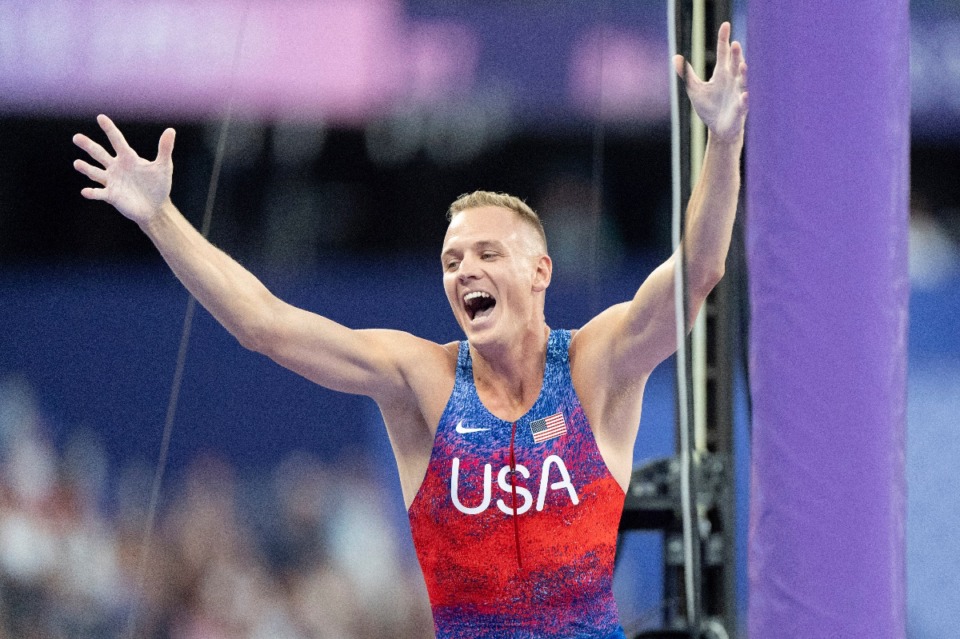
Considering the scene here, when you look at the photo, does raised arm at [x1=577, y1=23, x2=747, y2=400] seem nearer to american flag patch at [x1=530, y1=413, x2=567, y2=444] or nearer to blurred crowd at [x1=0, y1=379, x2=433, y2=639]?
american flag patch at [x1=530, y1=413, x2=567, y2=444]

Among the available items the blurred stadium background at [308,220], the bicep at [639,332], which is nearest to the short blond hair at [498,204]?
the bicep at [639,332]

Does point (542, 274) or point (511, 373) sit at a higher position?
point (542, 274)

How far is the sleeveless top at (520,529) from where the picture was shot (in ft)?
7.55

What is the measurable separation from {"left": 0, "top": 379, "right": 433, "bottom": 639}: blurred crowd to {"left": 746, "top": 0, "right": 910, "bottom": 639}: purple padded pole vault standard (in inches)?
151

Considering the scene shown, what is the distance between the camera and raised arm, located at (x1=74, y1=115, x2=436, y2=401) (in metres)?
2.25

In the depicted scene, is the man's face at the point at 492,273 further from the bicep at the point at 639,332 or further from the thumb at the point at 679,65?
the thumb at the point at 679,65

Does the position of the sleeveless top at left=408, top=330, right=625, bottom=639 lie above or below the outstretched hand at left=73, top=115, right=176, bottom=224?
below

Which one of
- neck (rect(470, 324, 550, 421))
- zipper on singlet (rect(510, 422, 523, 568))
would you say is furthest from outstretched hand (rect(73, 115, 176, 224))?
zipper on singlet (rect(510, 422, 523, 568))

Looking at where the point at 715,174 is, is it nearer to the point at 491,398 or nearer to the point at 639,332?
the point at 639,332

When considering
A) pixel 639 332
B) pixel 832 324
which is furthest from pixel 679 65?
pixel 639 332

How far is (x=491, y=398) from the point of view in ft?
8.05

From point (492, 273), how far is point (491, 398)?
25cm

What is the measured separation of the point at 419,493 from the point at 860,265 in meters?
0.94

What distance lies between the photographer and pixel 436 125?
6320 mm
